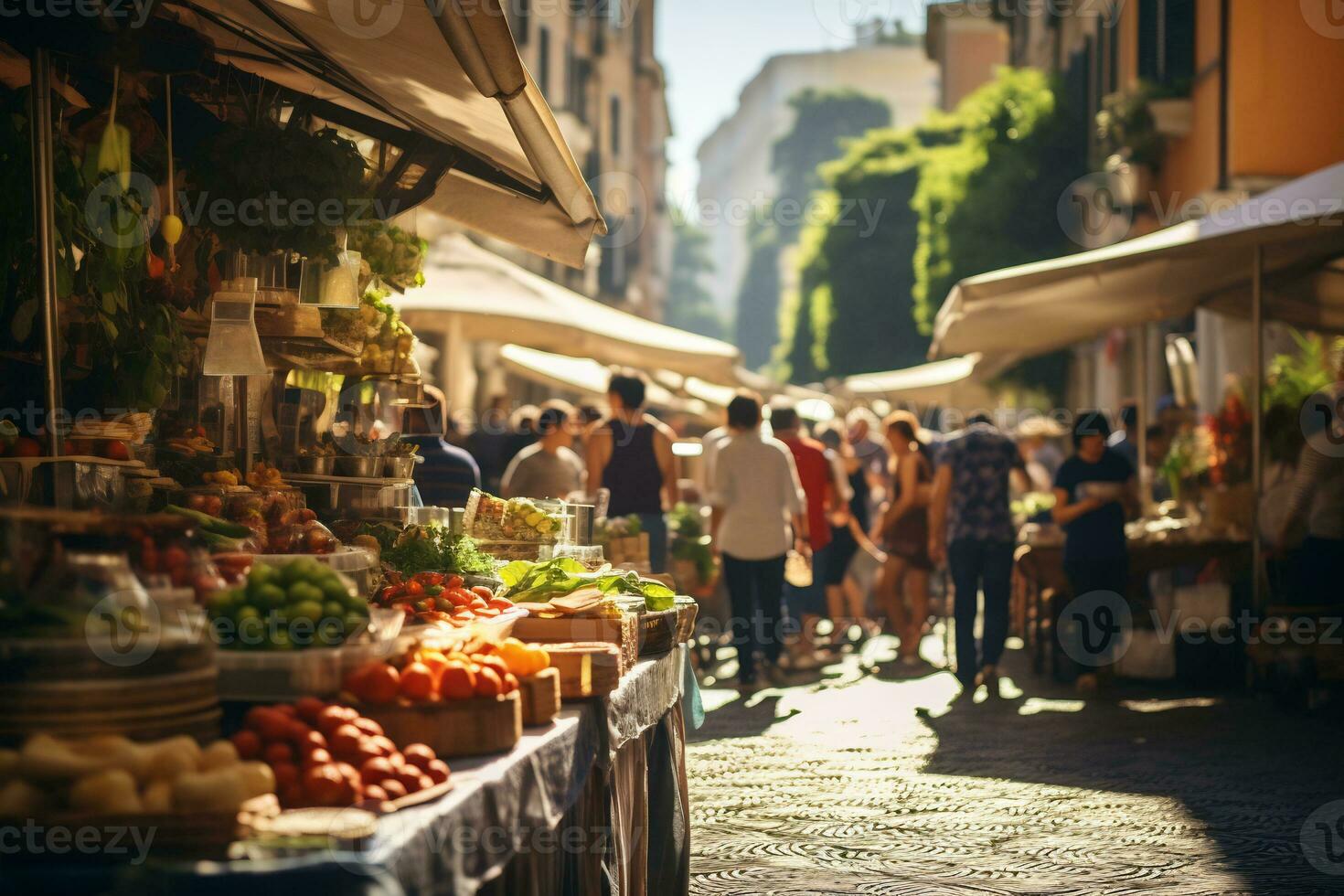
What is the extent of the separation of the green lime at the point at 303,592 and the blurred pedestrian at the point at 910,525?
1064cm

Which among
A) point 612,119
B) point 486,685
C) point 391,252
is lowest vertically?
point 486,685

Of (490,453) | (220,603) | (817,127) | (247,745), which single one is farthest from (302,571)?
(817,127)

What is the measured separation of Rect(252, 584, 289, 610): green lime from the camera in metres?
4.12

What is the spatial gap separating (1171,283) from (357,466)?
8077 millimetres

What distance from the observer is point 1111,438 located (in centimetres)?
1467

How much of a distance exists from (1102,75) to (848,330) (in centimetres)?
3308

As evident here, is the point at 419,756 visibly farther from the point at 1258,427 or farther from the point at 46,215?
the point at 1258,427

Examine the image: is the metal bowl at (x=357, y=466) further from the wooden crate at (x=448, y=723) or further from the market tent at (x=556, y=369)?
the market tent at (x=556, y=369)

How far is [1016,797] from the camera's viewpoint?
26.7 ft

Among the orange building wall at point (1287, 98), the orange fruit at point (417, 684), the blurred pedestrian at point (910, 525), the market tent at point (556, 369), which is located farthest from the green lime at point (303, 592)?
the market tent at point (556, 369)

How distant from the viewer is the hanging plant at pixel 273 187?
617 cm

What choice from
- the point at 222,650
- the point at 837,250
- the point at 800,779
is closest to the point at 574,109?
the point at 837,250

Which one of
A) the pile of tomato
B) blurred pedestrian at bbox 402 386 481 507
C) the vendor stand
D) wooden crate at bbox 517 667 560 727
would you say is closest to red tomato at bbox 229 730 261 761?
the vendor stand

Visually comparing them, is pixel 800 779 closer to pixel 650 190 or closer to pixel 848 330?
pixel 848 330
